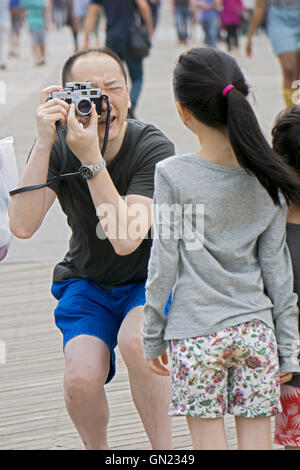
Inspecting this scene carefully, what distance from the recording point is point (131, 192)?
2.79 m

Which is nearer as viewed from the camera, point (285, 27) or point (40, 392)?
point (40, 392)

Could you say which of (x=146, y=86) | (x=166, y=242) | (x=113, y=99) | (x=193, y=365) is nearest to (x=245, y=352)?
(x=193, y=365)

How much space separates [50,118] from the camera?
2.61 metres

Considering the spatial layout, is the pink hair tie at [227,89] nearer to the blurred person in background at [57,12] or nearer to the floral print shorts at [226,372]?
the floral print shorts at [226,372]

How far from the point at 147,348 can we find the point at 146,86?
12097 millimetres

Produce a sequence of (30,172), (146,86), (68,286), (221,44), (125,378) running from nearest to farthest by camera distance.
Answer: (30,172) → (68,286) → (125,378) → (146,86) → (221,44)

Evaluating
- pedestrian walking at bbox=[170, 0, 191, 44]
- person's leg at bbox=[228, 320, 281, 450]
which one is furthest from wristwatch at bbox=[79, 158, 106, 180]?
pedestrian walking at bbox=[170, 0, 191, 44]

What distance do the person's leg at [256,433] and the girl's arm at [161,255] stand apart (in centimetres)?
30

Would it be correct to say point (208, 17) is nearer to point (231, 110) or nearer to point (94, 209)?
point (94, 209)

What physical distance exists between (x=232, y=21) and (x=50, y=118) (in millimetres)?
17361

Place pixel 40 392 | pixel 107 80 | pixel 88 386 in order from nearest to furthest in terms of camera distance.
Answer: pixel 88 386, pixel 107 80, pixel 40 392

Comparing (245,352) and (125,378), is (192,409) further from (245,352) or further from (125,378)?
(125,378)

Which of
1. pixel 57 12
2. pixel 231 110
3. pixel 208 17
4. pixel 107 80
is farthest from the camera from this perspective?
pixel 57 12

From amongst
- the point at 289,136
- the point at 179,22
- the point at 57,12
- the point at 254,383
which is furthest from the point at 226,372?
the point at 57,12
